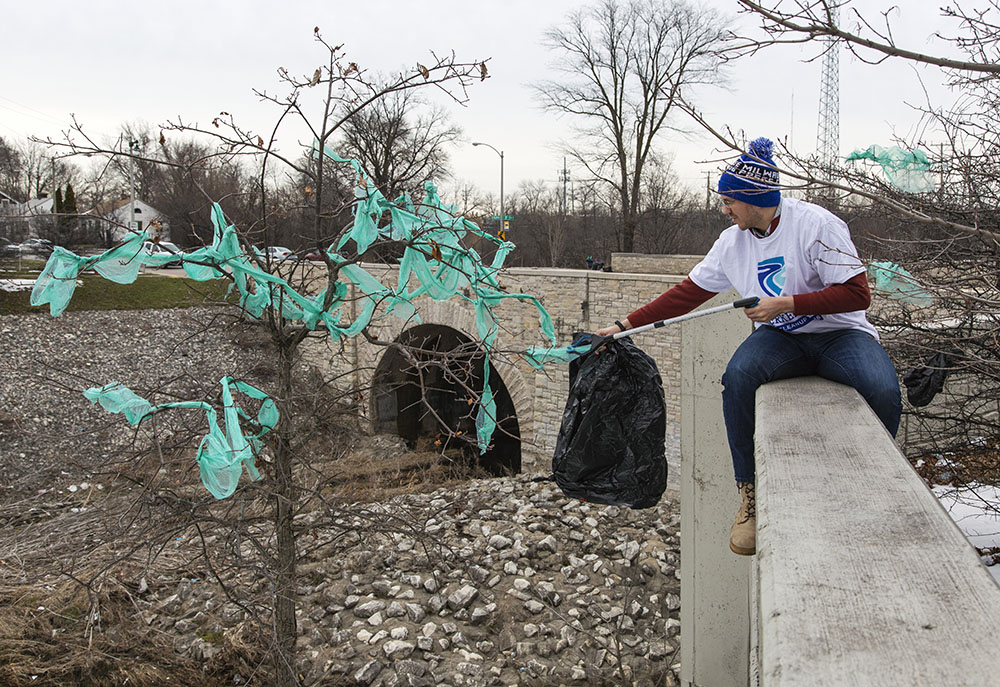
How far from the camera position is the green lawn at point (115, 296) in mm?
21000

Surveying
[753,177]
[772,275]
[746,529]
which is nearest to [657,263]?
[772,275]

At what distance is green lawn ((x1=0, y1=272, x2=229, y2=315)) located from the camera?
21.0m

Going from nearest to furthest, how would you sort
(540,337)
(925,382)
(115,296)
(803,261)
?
(803,261)
(925,382)
(540,337)
(115,296)

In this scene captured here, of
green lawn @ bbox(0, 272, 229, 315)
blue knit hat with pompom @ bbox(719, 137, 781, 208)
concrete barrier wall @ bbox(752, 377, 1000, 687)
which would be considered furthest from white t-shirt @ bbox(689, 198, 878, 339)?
green lawn @ bbox(0, 272, 229, 315)

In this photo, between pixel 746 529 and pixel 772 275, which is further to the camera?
pixel 772 275

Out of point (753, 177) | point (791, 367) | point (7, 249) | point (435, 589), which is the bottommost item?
point (435, 589)

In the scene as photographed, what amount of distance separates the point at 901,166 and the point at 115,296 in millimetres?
23954

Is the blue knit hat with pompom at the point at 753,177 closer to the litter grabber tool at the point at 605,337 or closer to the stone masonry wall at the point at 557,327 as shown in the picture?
the litter grabber tool at the point at 605,337

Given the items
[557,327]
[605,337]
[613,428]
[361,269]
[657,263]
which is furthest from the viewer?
[657,263]

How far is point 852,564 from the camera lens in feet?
4.83

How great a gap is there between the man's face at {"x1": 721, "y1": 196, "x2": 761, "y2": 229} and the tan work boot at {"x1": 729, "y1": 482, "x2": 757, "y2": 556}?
1054 mm

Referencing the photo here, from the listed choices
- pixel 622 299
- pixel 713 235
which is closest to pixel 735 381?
pixel 622 299

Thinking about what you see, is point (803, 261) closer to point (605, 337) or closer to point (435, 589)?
point (605, 337)

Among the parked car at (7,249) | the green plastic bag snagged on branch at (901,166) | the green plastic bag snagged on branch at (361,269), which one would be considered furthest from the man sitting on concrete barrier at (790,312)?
the parked car at (7,249)
